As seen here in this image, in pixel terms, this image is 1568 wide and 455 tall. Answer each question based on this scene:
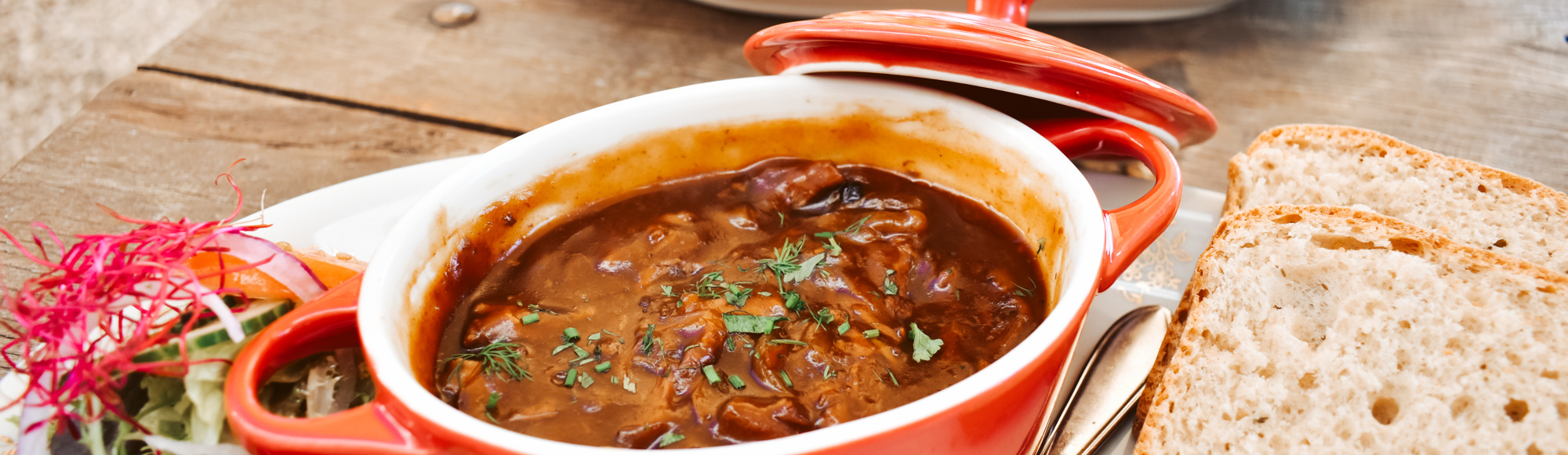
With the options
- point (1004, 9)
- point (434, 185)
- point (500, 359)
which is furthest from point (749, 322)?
point (1004, 9)

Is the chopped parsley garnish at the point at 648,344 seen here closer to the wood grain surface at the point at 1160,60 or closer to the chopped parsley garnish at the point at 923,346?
the chopped parsley garnish at the point at 923,346

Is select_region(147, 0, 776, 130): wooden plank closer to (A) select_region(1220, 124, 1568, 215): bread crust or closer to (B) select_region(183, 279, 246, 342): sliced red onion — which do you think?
(B) select_region(183, 279, 246, 342): sliced red onion

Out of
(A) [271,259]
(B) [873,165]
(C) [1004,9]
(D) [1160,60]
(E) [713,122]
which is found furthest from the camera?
(D) [1160,60]

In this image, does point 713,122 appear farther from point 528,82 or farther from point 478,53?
point 478,53

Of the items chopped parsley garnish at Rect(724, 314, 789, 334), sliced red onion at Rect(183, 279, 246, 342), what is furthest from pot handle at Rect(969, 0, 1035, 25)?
sliced red onion at Rect(183, 279, 246, 342)

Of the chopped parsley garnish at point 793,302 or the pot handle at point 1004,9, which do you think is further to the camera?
the pot handle at point 1004,9

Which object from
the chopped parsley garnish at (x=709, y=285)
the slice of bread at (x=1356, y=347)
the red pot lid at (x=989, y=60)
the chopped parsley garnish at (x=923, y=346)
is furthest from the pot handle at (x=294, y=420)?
the slice of bread at (x=1356, y=347)

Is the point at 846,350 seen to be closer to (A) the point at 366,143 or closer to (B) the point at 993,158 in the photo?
(B) the point at 993,158
